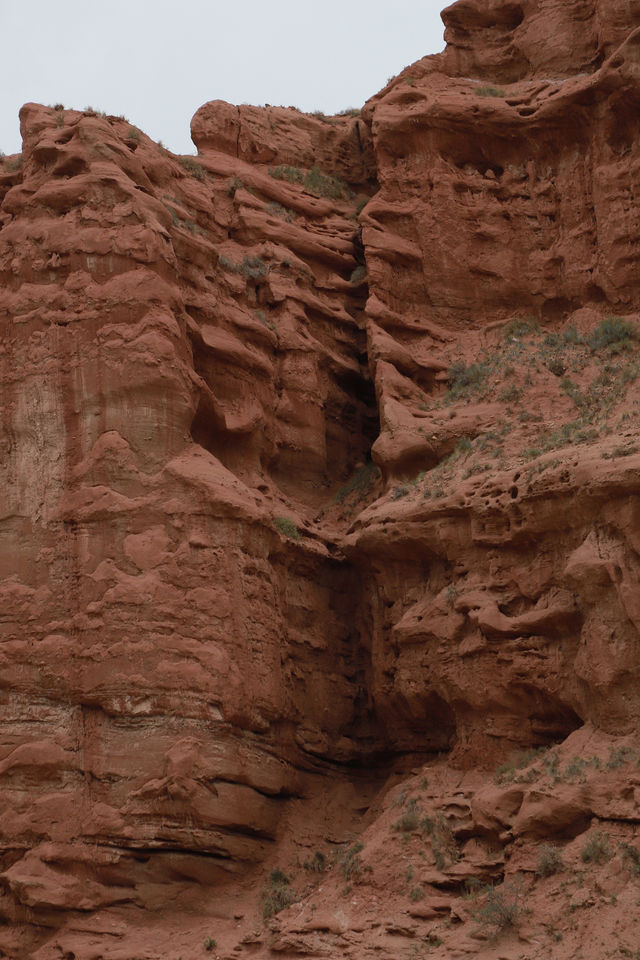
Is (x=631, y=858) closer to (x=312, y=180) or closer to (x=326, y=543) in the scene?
(x=326, y=543)

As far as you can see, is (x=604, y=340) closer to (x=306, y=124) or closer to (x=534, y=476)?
(x=534, y=476)

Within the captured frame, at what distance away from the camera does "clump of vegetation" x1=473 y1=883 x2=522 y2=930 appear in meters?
19.9

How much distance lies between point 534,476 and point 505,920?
6716mm

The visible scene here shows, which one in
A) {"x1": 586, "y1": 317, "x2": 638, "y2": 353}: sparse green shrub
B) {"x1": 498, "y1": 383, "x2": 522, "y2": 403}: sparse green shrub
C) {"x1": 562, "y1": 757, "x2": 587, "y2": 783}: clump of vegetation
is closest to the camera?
{"x1": 562, "y1": 757, "x2": 587, "y2": 783}: clump of vegetation

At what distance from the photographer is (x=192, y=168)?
101 feet

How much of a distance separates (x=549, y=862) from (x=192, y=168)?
1592cm

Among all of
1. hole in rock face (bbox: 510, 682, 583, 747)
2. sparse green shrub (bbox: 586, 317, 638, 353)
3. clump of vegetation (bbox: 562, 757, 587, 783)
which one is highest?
sparse green shrub (bbox: 586, 317, 638, 353)

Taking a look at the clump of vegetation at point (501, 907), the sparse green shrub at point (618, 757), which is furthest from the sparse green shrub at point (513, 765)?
the clump of vegetation at point (501, 907)

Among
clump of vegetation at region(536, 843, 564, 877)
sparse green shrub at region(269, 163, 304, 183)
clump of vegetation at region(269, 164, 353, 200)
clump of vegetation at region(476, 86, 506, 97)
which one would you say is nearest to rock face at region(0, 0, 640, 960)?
clump of vegetation at region(536, 843, 564, 877)

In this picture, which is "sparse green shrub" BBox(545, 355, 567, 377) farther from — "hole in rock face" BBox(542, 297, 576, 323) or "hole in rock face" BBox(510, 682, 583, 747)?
"hole in rock face" BBox(510, 682, 583, 747)

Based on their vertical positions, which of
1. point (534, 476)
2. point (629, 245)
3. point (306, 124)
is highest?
point (306, 124)

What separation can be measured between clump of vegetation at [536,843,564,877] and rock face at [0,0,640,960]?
1.5 inches

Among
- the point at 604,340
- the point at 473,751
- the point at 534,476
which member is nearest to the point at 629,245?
the point at 604,340

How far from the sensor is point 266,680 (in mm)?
24641
